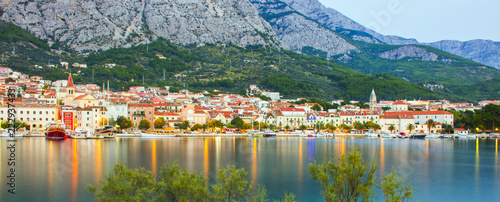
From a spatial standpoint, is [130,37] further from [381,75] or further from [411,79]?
[411,79]

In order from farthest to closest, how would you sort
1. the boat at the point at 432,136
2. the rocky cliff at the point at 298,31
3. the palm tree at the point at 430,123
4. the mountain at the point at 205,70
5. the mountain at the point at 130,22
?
the rocky cliff at the point at 298,31
the mountain at the point at 130,22
the mountain at the point at 205,70
the palm tree at the point at 430,123
the boat at the point at 432,136

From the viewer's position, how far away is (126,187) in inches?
604

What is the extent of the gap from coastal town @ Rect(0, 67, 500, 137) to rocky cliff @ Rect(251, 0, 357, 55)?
78028 mm

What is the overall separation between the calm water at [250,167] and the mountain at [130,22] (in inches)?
2862

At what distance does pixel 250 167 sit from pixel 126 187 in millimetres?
17536

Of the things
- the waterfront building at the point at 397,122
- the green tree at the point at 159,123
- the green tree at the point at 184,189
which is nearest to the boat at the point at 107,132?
the green tree at the point at 159,123

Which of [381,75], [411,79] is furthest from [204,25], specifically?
[411,79]

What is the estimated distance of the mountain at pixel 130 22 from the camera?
109 m

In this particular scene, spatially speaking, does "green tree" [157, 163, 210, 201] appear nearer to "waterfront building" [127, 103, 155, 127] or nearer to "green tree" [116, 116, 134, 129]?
"green tree" [116, 116, 134, 129]

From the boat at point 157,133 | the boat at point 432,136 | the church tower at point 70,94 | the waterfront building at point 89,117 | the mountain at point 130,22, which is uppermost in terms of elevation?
the mountain at point 130,22

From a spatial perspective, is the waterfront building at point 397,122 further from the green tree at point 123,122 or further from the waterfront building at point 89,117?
the waterfront building at point 89,117

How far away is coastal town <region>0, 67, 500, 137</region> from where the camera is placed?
62.9m

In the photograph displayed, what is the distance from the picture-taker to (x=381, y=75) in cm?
13838

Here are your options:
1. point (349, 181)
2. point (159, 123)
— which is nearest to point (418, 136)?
point (159, 123)
